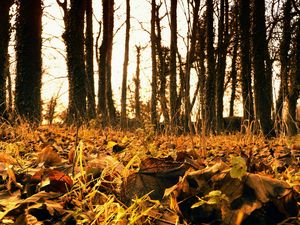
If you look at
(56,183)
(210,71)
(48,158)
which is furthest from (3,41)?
(56,183)

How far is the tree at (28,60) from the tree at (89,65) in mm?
2670

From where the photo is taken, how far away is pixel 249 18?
502 inches

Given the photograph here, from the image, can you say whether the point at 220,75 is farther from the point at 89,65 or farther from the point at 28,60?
the point at 28,60

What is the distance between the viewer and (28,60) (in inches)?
366

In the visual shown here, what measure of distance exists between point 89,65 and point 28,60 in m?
4.23

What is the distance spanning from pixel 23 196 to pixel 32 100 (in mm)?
8156

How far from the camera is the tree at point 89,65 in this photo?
40.9 ft

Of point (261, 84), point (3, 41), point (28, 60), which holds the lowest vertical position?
point (261, 84)

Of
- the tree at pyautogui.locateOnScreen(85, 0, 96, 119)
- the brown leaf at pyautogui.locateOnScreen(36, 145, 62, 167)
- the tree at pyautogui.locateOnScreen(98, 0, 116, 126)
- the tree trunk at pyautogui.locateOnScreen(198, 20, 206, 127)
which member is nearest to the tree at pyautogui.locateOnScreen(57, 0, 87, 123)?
the tree at pyautogui.locateOnScreen(85, 0, 96, 119)

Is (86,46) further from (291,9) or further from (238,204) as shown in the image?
(238,204)

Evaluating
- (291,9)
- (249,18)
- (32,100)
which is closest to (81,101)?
(32,100)

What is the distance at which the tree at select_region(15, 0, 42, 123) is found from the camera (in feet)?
30.0

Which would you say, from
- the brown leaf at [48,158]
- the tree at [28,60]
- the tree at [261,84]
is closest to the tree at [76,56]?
the tree at [28,60]

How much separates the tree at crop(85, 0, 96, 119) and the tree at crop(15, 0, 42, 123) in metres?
2.67
